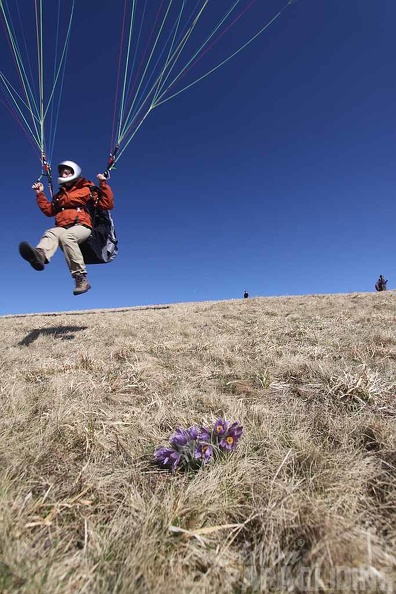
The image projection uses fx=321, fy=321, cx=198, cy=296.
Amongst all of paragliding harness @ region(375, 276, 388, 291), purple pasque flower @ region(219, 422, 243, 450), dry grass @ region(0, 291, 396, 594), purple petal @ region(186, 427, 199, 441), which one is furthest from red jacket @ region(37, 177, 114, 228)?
paragliding harness @ region(375, 276, 388, 291)

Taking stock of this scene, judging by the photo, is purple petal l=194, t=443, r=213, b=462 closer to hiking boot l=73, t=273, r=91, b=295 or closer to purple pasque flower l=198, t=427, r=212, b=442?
purple pasque flower l=198, t=427, r=212, b=442

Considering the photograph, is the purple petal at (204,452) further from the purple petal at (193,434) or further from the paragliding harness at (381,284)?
the paragliding harness at (381,284)

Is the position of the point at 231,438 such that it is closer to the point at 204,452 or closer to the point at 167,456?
the point at 204,452

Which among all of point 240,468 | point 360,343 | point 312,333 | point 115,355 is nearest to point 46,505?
point 240,468

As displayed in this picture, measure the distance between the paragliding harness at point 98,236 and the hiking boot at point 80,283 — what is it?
2.23 ft

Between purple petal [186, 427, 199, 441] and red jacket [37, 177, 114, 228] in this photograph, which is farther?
red jacket [37, 177, 114, 228]

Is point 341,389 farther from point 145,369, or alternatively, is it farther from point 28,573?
point 28,573

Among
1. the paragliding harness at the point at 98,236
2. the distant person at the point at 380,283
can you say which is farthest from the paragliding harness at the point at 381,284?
the paragliding harness at the point at 98,236

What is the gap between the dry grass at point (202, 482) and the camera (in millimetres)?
1107

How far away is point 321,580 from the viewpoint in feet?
3.46

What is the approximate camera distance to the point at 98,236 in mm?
6719

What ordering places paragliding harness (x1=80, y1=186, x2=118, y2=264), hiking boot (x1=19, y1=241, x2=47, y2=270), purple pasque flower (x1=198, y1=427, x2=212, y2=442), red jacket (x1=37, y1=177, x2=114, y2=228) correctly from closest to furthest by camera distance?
purple pasque flower (x1=198, y1=427, x2=212, y2=442) → hiking boot (x1=19, y1=241, x2=47, y2=270) → red jacket (x1=37, y1=177, x2=114, y2=228) → paragliding harness (x1=80, y1=186, x2=118, y2=264)

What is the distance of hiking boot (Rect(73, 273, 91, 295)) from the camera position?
6.19 m

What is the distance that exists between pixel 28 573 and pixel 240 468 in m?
1.02
